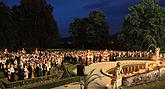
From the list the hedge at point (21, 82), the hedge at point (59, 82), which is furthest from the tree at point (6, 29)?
the hedge at point (21, 82)

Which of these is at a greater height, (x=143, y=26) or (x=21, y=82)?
→ (x=143, y=26)

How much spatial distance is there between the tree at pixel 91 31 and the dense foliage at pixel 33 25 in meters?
12.3

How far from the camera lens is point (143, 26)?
7500 centimetres

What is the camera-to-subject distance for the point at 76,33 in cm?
9538

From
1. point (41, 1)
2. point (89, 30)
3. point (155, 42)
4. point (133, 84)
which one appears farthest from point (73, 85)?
point (89, 30)

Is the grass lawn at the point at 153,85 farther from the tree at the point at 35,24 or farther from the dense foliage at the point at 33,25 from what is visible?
the tree at the point at 35,24

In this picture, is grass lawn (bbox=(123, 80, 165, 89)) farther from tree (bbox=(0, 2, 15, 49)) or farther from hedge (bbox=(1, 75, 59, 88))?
tree (bbox=(0, 2, 15, 49))

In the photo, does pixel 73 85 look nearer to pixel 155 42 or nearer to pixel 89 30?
pixel 155 42

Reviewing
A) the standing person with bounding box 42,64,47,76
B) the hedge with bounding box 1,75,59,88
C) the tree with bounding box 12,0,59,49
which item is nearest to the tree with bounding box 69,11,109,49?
the tree with bounding box 12,0,59,49

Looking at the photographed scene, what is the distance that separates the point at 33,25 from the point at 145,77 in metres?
47.3

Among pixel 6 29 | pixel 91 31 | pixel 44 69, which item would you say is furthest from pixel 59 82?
pixel 91 31

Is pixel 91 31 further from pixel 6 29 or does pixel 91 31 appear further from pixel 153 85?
pixel 153 85

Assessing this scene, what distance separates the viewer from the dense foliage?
73438 millimetres

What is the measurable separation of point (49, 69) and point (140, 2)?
45.7 metres
